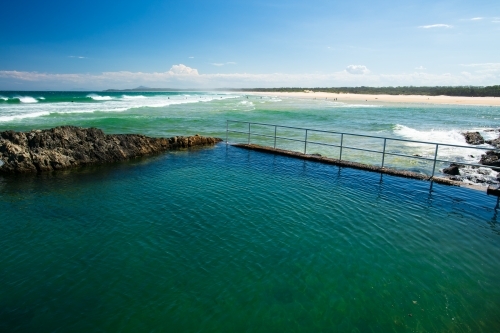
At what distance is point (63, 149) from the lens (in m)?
14.3

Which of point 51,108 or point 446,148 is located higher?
point 51,108

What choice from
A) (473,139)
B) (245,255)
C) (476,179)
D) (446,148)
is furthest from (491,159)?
(245,255)

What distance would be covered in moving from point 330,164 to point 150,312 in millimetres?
11453

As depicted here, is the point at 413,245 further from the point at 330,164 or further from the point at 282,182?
the point at 330,164

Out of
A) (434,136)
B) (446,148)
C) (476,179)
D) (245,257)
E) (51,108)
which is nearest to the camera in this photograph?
(245,257)

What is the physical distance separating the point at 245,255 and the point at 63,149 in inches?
447

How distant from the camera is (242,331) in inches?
192

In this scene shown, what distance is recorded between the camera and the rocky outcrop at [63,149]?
12.9 metres

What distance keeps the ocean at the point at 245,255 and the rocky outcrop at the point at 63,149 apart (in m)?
1.00

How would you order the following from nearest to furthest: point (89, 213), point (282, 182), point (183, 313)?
point (183, 313)
point (89, 213)
point (282, 182)

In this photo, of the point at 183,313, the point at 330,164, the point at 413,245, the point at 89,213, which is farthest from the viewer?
the point at 330,164

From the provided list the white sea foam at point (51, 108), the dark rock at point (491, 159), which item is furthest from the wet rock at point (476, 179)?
the white sea foam at point (51, 108)

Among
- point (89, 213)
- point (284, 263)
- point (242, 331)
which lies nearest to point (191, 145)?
point (89, 213)

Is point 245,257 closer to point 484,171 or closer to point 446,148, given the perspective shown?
point 484,171
